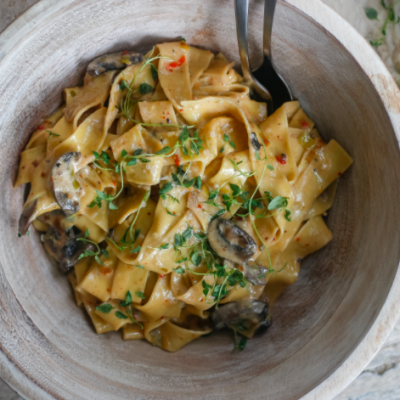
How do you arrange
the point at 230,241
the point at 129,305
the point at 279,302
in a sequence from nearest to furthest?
1. the point at 230,241
2. the point at 129,305
3. the point at 279,302

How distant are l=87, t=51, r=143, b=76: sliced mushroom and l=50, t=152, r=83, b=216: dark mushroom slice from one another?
2.16ft

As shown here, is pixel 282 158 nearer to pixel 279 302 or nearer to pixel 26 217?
pixel 279 302

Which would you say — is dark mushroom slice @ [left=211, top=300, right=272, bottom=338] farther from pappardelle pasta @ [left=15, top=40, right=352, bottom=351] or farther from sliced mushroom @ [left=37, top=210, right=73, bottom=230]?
sliced mushroom @ [left=37, top=210, right=73, bottom=230]

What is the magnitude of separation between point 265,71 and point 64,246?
1977 mm

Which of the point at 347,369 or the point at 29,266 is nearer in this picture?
the point at 347,369

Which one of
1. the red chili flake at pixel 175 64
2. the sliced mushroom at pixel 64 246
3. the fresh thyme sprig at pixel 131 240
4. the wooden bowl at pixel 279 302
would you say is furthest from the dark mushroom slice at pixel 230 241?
the red chili flake at pixel 175 64

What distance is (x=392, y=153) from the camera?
252cm

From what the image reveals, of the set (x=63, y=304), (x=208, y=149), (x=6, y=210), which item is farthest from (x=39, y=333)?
(x=208, y=149)

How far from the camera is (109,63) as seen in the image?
9.21 feet

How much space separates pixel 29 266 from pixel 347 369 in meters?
2.24

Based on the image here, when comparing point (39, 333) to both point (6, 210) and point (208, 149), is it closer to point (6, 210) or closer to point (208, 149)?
point (6, 210)

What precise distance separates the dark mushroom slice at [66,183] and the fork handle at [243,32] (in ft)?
4.46

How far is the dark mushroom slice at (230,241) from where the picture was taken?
8.75 feet

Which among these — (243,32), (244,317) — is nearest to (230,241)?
(244,317)
